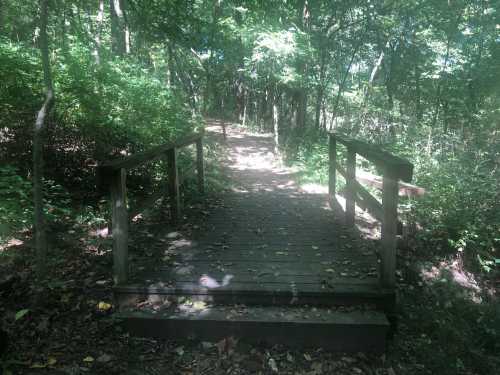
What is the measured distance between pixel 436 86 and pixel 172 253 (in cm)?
1457

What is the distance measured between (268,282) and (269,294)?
238mm

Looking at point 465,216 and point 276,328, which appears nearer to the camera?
point 276,328

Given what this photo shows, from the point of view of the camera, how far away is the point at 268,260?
4629mm

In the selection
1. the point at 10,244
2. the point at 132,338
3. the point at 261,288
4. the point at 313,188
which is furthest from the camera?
the point at 313,188

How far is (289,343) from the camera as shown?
3471 mm

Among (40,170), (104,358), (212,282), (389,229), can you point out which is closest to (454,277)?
(389,229)

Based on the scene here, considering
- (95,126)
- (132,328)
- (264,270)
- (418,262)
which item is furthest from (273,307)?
(95,126)

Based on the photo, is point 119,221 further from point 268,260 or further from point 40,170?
point 268,260

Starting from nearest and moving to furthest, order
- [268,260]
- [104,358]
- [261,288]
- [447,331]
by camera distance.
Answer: [104,358] → [261,288] → [447,331] → [268,260]

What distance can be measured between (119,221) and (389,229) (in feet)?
8.47

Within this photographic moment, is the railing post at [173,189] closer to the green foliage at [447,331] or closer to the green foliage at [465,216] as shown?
the green foliage at [447,331]

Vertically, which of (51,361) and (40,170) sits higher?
(40,170)

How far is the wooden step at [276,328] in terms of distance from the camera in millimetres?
3426

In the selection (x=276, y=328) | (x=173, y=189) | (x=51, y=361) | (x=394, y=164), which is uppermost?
(x=394, y=164)
